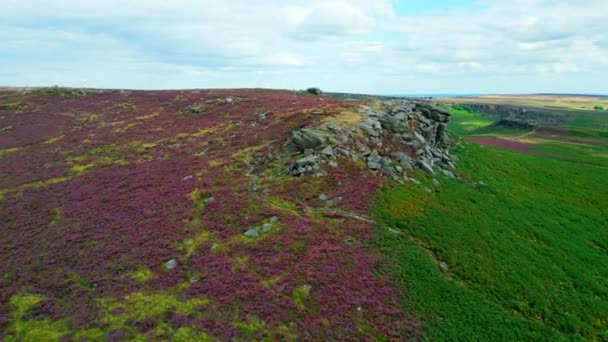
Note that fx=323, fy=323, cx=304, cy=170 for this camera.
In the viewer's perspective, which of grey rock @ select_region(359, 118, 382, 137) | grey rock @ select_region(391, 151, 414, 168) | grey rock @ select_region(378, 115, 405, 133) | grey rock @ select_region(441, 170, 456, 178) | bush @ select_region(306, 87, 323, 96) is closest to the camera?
grey rock @ select_region(391, 151, 414, 168)

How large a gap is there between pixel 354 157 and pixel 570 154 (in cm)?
7006

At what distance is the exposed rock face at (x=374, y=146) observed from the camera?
38969mm

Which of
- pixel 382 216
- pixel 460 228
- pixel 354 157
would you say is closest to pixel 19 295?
pixel 382 216

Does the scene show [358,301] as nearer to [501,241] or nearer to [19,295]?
[501,241]

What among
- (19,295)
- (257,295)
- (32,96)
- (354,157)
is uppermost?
(32,96)

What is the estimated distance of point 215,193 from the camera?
37281 millimetres

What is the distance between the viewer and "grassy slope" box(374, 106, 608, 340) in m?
21.3

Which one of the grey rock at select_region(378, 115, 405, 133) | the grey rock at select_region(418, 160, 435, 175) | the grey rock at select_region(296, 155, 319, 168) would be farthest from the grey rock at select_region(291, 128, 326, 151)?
the grey rock at select_region(418, 160, 435, 175)

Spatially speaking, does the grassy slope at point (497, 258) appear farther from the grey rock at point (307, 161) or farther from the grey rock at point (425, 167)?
the grey rock at point (307, 161)

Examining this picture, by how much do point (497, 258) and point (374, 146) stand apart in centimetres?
1999

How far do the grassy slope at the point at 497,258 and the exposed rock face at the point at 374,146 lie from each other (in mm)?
4281

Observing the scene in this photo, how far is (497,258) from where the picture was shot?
26.9 metres

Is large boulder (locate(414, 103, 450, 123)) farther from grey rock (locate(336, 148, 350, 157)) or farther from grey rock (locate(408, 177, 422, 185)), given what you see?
grey rock (locate(336, 148, 350, 157))

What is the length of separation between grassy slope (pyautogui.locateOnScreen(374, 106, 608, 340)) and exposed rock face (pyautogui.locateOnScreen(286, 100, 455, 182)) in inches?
169
